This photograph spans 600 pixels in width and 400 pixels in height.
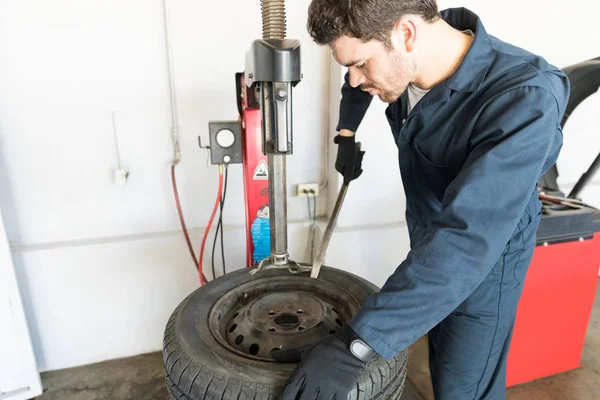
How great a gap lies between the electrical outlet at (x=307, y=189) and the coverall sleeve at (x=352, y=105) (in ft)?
1.74

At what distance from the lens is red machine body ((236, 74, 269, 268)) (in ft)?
4.12

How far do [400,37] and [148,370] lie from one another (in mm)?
1697

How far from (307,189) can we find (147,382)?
1.08m

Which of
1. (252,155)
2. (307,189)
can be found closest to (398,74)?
(252,155)

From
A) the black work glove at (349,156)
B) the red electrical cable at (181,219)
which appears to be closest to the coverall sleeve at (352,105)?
the black work glove at (349,156)

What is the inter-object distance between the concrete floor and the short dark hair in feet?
4.82

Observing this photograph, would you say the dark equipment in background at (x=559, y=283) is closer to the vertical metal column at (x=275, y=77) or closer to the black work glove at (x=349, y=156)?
the black work glove at (x=349, y=156)

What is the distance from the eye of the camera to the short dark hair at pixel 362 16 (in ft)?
2.70

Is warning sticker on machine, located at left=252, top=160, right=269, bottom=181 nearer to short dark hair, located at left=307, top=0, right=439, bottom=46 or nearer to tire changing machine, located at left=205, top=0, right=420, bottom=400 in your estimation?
tire changing machine, located at left=205, top=0, right=420, bottom=400

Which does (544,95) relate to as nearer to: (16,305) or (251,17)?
(251,17)

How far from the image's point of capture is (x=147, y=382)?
1.78 meters

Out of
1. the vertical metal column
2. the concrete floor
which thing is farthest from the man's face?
the concrete floor

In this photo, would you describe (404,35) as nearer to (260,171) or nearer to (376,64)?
(376,64)

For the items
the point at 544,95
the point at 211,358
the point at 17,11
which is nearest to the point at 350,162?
the point at 544,95
